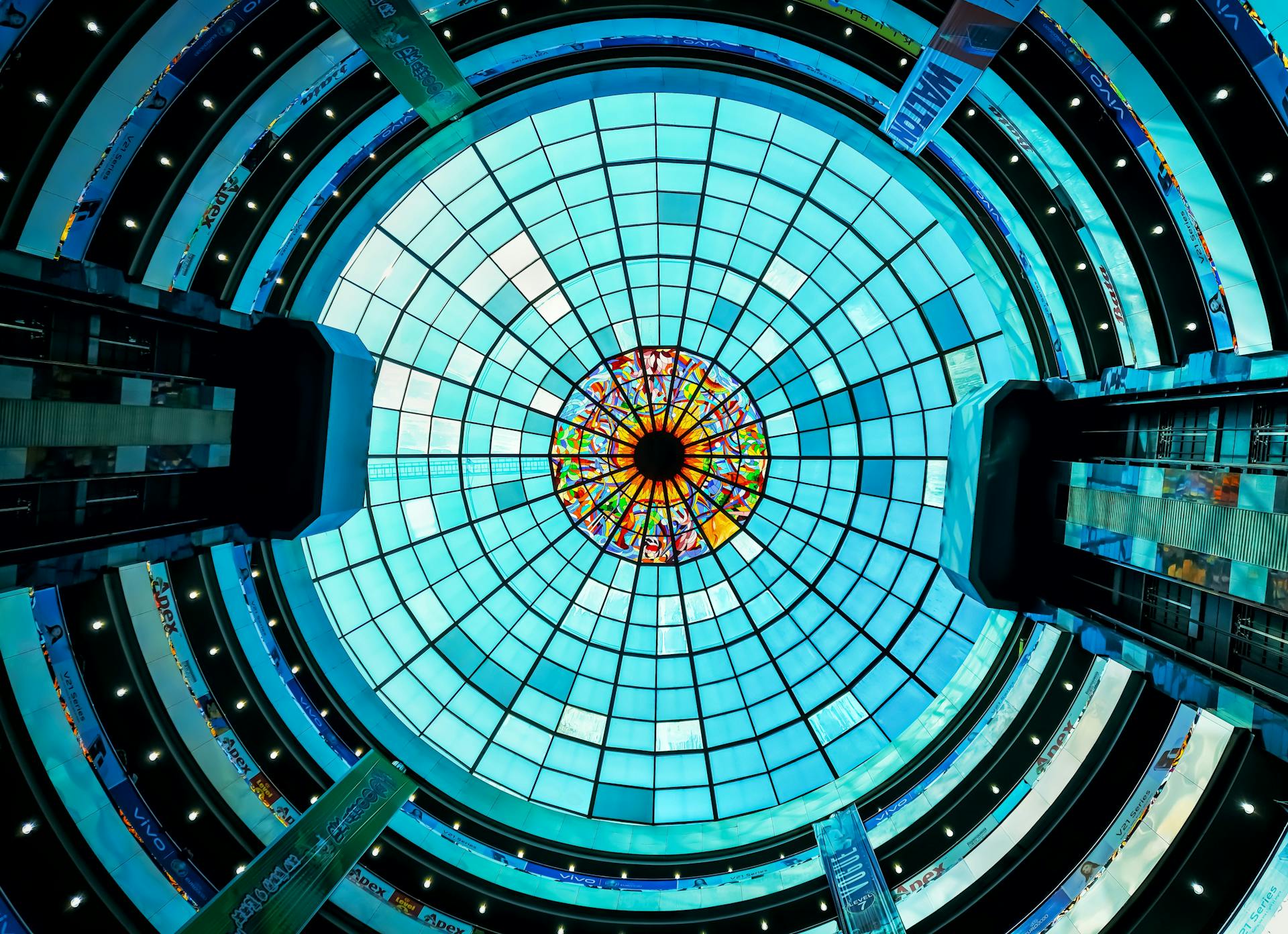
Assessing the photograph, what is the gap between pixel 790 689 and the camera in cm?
2267

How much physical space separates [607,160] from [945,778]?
69.0ft

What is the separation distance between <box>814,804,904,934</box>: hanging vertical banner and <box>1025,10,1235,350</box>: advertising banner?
14937 millimetres

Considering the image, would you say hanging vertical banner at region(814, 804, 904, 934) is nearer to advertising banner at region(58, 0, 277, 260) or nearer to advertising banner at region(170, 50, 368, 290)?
advertising banner at region(170, 50, 368, 290)

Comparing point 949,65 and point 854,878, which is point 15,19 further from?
point 854,878

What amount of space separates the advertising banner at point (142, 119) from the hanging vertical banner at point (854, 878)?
907 inches

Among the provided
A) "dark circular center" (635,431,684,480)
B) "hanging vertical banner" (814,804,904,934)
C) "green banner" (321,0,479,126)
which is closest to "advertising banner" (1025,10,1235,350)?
"green banner" (321,0,479,126)

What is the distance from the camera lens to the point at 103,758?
1330cm

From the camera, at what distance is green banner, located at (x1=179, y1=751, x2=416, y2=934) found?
1345cm

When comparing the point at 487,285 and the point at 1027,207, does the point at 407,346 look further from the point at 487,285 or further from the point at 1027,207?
the point at 1027,207

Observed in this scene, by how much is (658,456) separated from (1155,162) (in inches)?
623

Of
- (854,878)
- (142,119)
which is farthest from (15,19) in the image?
(854,878)

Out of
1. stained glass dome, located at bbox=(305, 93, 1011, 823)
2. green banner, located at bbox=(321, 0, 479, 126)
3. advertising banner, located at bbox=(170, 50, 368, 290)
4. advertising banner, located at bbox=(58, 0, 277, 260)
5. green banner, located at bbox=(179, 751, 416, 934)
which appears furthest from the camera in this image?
stained glass dome, located at bbox=(305, 93, 1011, 823)

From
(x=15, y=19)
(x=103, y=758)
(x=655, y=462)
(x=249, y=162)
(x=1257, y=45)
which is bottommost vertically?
(x=103, y=758)

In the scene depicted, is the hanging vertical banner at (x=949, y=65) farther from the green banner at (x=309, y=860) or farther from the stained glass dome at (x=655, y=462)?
the green banner at (x=309, y=860)
